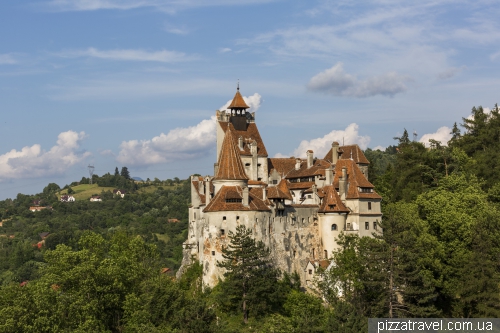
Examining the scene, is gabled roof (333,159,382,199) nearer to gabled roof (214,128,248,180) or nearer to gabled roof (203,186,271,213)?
gabled roof (203,186,271,213)

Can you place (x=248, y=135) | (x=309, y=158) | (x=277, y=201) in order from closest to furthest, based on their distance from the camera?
1. (x=277, y=201)
2. (x=309, y=158)
3. (x=248, y=135)

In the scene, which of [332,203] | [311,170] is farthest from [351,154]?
[332,203]

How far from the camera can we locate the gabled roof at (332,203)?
267 feet

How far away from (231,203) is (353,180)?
51.0ft

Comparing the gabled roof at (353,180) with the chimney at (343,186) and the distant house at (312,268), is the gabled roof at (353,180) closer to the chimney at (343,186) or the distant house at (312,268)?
the chimney at (343,186)

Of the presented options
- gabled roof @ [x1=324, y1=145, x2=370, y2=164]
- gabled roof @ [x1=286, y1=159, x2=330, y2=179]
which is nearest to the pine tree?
gabled roof @ [x1=286, y1=159, x2=330, y2=179]

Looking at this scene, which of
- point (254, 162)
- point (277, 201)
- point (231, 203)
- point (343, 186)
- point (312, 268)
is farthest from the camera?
point (254, 162)

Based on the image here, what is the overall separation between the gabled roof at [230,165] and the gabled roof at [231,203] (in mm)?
1290

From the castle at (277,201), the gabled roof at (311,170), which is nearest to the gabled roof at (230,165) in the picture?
the castle at (277,201)

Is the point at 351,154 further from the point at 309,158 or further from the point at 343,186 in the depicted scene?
the point at 343,186

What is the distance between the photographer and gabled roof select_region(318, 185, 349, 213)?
81.5m

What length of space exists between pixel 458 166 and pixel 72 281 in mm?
48258

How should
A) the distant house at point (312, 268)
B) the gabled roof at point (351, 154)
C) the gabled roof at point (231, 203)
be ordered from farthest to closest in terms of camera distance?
1. the gabled roof at point (351, 154)
2. the distant house at point (312, 268)
3. the gabled roof at point (231, 203)

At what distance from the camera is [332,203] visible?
81.5 m
